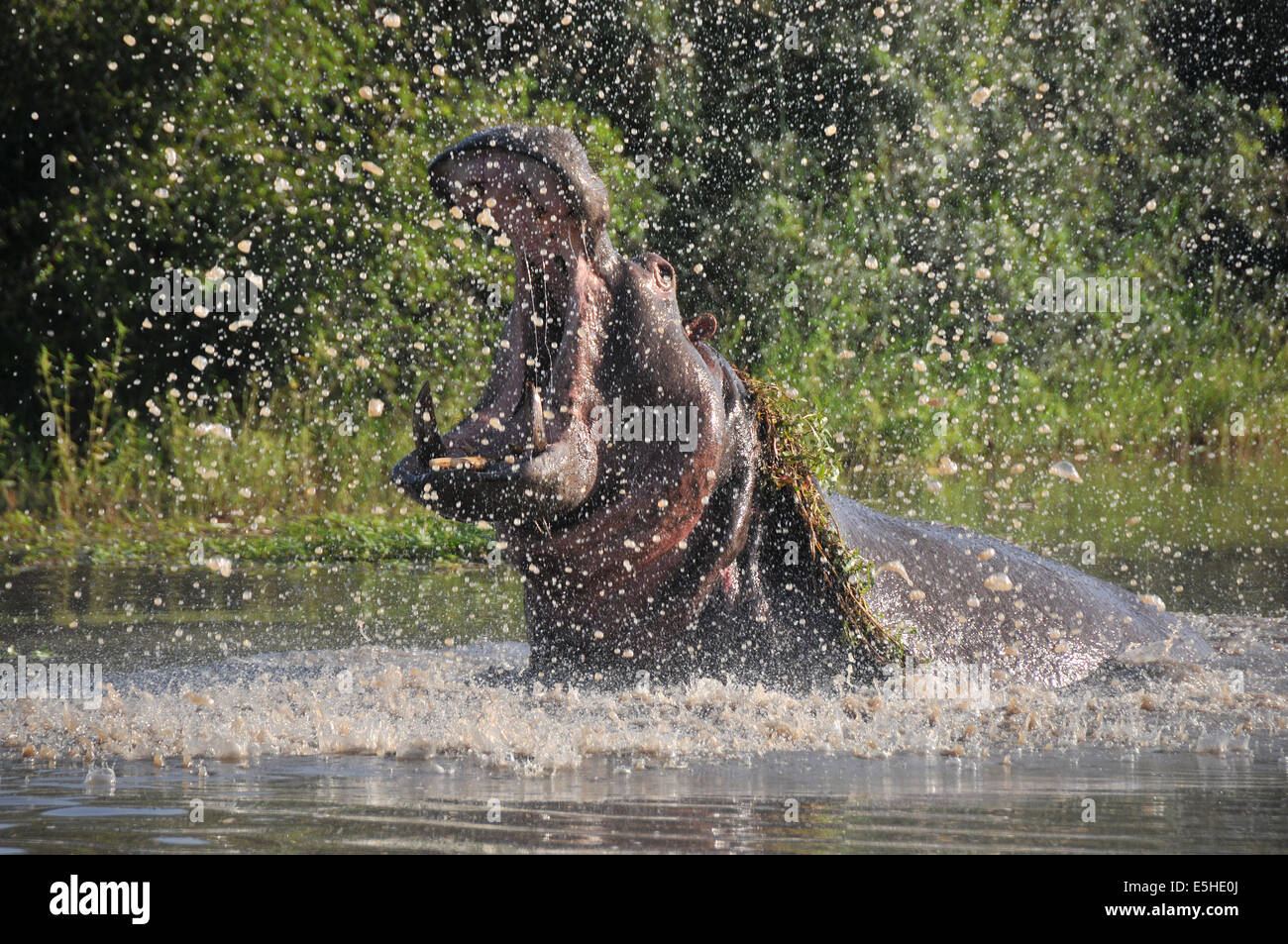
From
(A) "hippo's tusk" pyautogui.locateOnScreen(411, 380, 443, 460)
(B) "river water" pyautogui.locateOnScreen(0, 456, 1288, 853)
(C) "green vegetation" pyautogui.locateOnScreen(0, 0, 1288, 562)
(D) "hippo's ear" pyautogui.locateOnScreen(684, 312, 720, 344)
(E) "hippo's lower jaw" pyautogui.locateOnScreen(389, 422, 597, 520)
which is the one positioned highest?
(C) "green vegetation" pyautogui.locateOnScreen(0, 0, 1288, 562)

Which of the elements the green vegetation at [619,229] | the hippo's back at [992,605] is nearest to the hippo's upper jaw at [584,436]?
the hippo's back at [992,605]

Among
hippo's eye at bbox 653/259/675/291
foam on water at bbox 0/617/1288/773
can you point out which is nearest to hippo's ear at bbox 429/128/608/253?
hippo's eye at bbox 653/259/675/291

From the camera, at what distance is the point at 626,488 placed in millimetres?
5078

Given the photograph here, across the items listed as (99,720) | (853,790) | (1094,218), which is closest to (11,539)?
(99,720)

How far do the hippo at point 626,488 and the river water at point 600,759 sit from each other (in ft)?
0.59

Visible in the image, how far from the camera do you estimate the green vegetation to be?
1358cm

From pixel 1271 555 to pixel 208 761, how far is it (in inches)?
311

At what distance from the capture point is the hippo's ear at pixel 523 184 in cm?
470

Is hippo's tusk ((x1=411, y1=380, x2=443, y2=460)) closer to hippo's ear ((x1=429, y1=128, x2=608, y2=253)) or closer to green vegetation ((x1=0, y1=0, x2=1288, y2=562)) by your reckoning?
hippo's ear ((x1=429, y1=128, x2=608, y2=253))

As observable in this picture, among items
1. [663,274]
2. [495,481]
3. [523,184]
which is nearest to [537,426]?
[495,481]

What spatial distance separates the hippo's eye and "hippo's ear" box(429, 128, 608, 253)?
34 cm

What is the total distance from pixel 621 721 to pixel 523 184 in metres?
1.57

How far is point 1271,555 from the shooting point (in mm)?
10641

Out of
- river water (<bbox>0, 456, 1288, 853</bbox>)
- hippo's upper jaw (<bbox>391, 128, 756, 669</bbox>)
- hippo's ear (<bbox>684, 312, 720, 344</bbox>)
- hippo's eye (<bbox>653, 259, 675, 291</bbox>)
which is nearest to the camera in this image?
river water (<bbox>0, 456, 1288, 853</bbox>)
